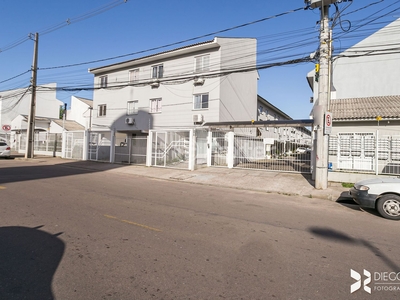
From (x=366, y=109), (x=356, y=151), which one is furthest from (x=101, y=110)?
(x=356, y=151)

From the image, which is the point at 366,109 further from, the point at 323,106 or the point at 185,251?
the point at 185,251

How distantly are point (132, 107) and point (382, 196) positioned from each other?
21.1 m

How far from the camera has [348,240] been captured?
15.3ft

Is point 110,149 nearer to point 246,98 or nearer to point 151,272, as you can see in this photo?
point 246,98

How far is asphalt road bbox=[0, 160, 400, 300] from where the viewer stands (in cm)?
287

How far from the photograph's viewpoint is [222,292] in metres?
2.81

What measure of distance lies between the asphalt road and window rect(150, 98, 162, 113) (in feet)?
52.4

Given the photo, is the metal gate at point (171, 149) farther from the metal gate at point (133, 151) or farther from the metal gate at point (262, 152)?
the metal gate at point (262, 152)

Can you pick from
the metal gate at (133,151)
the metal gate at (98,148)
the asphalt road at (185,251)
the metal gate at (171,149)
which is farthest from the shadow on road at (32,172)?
the metal gate at (98,148)

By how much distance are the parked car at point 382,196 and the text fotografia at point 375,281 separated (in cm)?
365

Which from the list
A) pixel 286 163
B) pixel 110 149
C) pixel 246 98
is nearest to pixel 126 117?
pixel 110 149

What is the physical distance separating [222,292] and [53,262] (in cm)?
223

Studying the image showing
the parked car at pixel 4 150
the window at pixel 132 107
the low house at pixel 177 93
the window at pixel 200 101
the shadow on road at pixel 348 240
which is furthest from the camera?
the window at pixel 132 107

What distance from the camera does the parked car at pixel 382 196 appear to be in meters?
6.35
